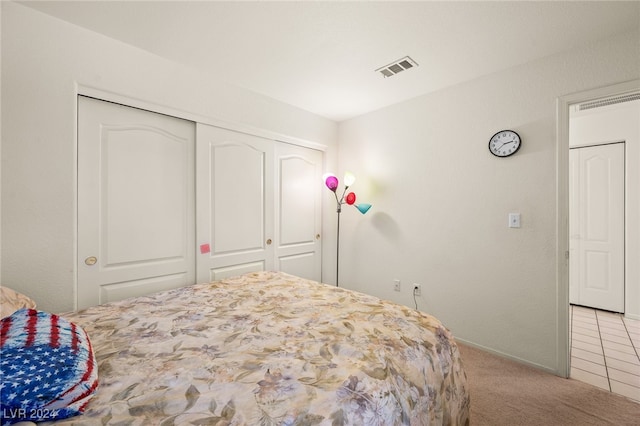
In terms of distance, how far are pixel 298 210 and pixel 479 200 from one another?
1860 mm

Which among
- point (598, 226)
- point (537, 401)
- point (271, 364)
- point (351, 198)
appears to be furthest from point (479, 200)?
point (271, 364)

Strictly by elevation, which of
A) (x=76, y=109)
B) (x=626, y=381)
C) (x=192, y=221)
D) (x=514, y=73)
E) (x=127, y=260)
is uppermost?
(x=514, y=73)

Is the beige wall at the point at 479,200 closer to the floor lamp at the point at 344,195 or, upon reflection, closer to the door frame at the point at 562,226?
the door frame at the point at 562,226

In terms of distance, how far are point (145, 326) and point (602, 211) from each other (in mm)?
4681

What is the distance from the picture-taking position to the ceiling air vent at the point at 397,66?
6.95ft

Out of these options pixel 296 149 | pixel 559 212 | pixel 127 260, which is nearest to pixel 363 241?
pixel 296 149

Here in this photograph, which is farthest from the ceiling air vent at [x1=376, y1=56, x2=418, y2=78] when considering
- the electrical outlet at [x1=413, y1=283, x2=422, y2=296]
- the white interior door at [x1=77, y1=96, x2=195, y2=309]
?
the electrical outlet at [x1=413, y1=283, x2=422, y2=296]

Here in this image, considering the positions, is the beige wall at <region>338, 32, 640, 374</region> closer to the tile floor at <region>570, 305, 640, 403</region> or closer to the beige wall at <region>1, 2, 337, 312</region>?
the tile floor at <region>570, 305, 640, 403</region>

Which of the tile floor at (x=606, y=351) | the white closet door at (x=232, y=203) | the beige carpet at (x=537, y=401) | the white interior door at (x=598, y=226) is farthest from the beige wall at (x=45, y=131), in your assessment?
the white interior door at (x=598, y=226)

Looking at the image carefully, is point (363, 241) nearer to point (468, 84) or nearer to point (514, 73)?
point (468, 84)

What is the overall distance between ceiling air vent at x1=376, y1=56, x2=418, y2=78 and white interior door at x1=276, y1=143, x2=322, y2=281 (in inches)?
50.0

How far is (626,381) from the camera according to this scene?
6.22ft

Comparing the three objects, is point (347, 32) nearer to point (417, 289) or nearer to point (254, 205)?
point (254, 205)

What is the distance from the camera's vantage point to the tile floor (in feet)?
6.22
